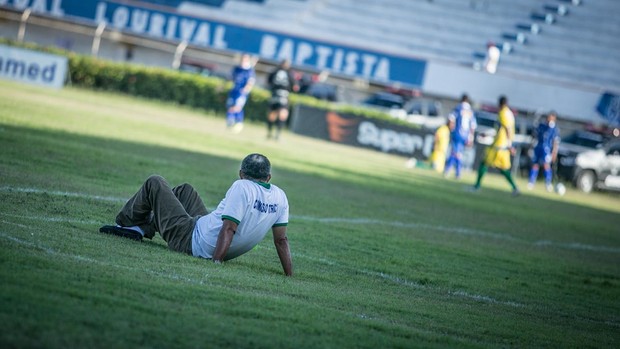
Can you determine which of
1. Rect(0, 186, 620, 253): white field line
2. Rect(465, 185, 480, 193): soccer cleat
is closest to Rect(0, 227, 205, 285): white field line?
Rect(0, 186, 620, 253): white field line

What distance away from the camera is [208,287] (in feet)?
25.3

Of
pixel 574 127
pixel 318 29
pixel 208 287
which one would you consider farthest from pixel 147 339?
pixel 318 29

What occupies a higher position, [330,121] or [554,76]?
[554,76]

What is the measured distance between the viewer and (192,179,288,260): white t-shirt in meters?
8.75

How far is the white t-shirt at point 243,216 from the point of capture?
875cm

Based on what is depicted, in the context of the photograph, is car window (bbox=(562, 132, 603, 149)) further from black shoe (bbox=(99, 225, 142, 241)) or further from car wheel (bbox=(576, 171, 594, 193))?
black shoe (bbox=(99, 225, 142, 241))

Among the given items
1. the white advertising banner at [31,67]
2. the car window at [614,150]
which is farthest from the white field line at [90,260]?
the car window at [614,150]

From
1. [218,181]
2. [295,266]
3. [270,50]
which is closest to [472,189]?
[218,181]

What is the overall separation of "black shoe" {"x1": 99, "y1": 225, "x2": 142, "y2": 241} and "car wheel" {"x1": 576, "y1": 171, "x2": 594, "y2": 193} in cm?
3187

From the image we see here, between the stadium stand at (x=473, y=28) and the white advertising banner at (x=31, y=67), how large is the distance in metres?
17.9

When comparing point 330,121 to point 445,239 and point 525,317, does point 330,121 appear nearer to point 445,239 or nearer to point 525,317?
point 445,239

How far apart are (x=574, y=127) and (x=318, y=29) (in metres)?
14.0

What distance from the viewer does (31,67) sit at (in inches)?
1337

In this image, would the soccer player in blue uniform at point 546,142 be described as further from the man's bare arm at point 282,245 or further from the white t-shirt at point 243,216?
the white t-shirt at point 243,216
